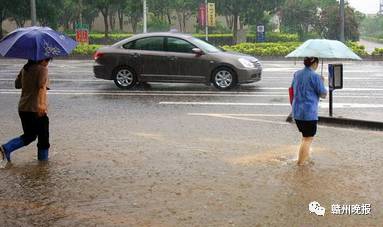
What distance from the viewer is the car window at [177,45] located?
46.5ft

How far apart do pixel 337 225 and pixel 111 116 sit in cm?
642

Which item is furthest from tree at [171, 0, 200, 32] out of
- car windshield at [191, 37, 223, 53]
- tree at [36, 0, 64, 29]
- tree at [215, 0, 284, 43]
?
car windshield at [191, 37, 223, 53]

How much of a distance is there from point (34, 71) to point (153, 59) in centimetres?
772

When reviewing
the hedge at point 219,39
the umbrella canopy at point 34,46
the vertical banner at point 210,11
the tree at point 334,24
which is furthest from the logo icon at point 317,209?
the tree at point 334,24

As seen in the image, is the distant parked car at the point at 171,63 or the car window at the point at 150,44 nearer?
the distant parked car at the point at 171,63

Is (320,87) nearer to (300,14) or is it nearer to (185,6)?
(300,14)

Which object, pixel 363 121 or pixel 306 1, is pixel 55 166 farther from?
pixel 306 1

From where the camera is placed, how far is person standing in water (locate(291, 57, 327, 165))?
21.3 feet

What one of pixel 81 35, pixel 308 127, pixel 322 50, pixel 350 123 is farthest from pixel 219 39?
pixel 308 127

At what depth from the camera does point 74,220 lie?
486 cm

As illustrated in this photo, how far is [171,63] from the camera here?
14148 mm

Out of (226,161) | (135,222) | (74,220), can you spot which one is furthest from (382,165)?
(74,220)

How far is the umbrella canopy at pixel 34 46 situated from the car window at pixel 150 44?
7.77m

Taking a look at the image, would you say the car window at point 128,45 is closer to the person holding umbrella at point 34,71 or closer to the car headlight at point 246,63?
the car headlight at point 246,63
